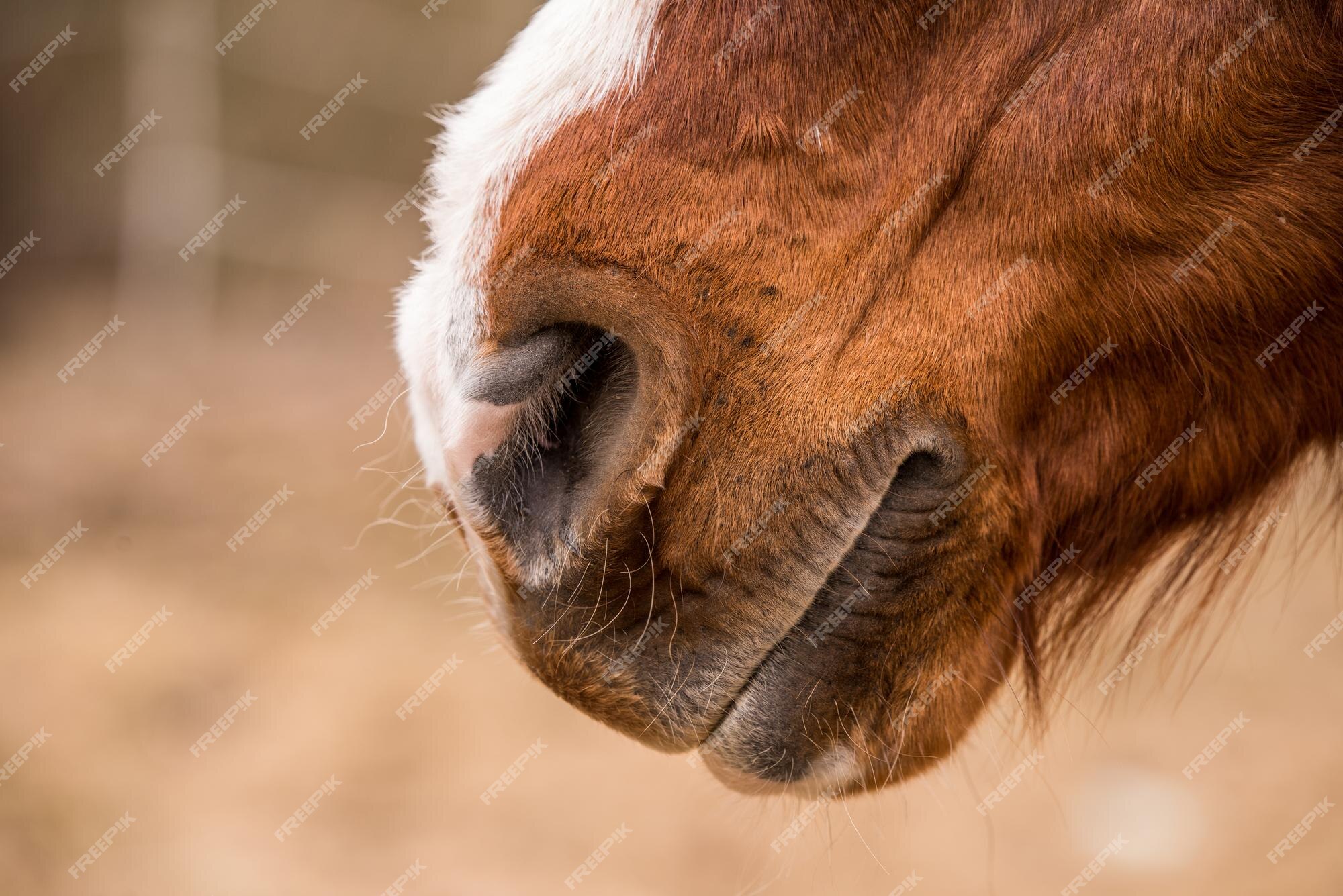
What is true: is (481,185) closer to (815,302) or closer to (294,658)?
(815,302)

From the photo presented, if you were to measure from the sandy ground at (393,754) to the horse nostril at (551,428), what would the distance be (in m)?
0.61

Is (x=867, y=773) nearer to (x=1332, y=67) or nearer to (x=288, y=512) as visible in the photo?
(x=1332, y=67)

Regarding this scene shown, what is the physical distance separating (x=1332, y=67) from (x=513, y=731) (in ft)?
7.07

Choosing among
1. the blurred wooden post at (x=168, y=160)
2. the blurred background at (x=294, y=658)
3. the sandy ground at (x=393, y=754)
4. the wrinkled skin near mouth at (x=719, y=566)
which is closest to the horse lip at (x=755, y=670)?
the wrinkled skin near mouth at (x=719, y=566)

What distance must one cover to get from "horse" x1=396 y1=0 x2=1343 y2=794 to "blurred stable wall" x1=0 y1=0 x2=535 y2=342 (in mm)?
4020

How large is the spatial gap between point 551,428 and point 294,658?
212 cm

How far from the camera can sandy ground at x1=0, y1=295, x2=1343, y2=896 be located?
77.0 inches

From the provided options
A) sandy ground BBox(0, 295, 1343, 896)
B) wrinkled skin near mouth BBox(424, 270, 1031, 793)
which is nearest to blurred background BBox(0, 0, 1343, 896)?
sandy ground BBox(0, 295, 1343, 896)

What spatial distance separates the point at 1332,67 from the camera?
2.34ft

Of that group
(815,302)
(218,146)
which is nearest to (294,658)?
(815,302)

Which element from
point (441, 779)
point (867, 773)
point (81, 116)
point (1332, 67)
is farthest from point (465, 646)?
point (81, 116)

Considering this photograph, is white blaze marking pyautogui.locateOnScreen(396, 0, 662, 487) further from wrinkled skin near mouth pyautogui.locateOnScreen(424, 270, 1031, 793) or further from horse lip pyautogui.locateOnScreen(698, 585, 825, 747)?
horse lip pyautogui.locateOnScreen(698, 585, 825, 747)

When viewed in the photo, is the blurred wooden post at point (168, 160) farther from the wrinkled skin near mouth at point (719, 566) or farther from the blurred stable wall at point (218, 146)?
the wrinkled skin near mouth at point (719, 566)

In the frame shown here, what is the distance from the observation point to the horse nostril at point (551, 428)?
Result: 2.21ft
